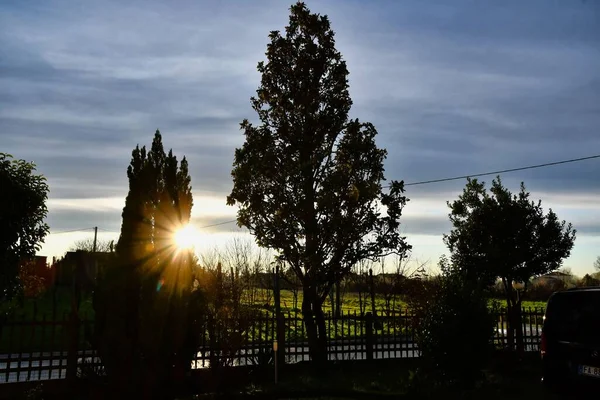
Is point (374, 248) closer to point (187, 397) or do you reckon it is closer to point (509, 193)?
point (187, 397)

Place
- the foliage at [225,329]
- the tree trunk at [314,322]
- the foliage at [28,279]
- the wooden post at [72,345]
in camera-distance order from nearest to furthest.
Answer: the wooden post at [72,345] → the foliage at [28,279] → the foliage at [225,329] → the tree trunk at [314,322]

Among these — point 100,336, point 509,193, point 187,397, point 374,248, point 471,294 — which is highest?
point 509,193

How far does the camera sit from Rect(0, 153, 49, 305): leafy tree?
10.5 meters

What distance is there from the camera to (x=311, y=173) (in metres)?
16.7

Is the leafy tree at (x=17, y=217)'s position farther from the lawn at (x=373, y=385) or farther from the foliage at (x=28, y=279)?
the lawn at (x=373, y=385)

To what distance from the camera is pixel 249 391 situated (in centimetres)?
1223

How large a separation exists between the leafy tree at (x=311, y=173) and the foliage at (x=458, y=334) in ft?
13.3

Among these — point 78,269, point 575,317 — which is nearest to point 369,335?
point 575,317

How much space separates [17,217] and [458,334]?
9368 mm

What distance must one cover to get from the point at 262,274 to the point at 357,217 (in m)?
19.8

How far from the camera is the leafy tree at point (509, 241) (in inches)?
923

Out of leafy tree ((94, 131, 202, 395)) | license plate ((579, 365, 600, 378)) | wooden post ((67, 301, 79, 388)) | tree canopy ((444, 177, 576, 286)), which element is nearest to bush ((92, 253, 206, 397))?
leafy tree ((94, 131, 202, 395))

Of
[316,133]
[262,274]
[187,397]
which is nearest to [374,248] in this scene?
[316,133]

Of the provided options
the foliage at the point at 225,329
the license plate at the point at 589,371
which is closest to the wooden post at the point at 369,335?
the foliage at the point at 225,329
